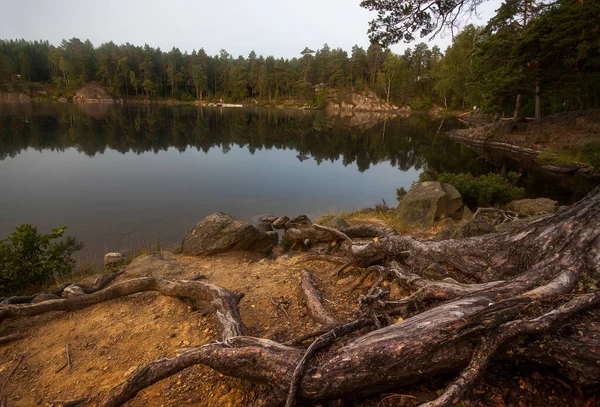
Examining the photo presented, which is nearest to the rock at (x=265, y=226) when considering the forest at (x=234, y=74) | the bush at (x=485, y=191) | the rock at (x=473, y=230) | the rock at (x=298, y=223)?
the rock at (x=298, y=223)

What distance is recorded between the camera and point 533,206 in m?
13.0

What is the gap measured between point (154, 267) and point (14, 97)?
109479mm

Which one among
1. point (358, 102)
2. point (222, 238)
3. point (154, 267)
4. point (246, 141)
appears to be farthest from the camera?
point (358, 102)

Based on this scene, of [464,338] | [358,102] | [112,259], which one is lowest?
[112,259]

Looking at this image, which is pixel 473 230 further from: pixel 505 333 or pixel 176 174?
pixel 176 174

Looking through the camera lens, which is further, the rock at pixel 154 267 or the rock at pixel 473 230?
the rock at pixel 154 267

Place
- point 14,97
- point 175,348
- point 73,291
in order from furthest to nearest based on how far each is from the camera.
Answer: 1. point 14,97
2. point 73,291
3. point 175,348

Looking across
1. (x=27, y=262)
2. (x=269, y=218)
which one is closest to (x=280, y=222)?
(x=269, y=218)

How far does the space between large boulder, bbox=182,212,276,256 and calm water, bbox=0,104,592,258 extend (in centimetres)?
317

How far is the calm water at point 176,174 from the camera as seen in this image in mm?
15125

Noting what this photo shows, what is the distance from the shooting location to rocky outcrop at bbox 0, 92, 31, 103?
271 ft

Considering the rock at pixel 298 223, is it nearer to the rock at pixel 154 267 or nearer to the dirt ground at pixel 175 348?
the rock at pixel 154 267

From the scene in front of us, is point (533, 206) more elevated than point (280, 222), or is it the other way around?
point (533, 206)

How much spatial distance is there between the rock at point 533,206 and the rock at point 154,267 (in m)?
12.8
